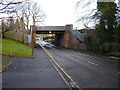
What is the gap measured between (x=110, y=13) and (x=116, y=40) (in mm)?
4629

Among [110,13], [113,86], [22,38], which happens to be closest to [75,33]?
[22,38]

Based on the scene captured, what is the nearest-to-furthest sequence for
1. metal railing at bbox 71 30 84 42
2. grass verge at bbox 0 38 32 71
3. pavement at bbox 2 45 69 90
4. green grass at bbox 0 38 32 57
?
pavement at bbox 2 45 69 90
grass verge at bbox 0 38 32 71
green grass at bbox 0 38 32 57
metal railing at bbox 71 30 84 42

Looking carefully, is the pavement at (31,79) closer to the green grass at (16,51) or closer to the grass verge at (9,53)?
the grass verge at (9,53)

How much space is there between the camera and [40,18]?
77938 millimetres

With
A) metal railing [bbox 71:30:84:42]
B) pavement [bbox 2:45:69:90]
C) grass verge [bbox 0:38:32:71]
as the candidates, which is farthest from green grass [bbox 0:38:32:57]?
metal railing [bbox 71:30:84:42]

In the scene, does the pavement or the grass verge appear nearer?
the pavement

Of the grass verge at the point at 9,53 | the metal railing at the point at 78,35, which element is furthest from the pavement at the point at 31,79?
the metal railing at the point at 78,35

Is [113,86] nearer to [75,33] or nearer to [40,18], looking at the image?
[75,33]

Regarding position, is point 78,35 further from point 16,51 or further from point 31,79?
point 31,79

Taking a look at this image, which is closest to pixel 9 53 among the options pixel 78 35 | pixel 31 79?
pixel 31 79

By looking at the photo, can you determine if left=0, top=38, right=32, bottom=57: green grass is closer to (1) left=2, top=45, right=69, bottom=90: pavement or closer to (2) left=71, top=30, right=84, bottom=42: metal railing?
(1) left=2, top=45, right=69, bottom=90: pavement

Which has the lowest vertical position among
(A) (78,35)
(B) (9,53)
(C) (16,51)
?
(C) (16,51)

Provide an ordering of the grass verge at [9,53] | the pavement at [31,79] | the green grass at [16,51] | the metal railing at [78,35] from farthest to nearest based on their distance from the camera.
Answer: the metal railing at [78,35] → the green grass at [16,51] → the grass verge at [9,53] → the pavement at [31,79]

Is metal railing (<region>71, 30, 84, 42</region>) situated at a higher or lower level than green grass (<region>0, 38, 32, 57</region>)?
higher
